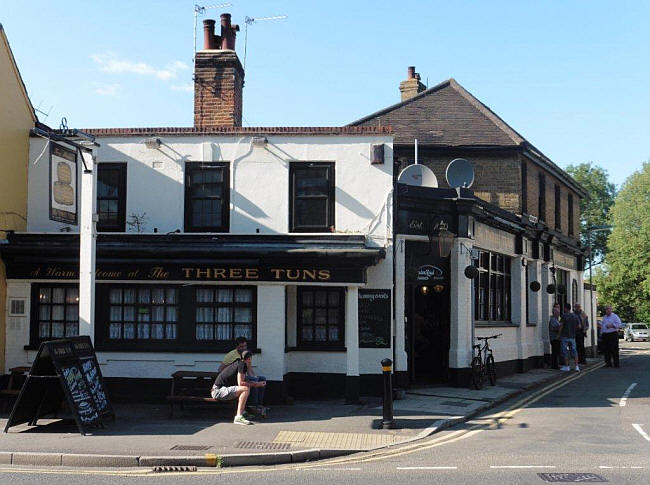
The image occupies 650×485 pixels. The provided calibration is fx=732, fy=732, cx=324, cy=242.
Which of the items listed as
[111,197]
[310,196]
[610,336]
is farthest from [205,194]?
[610,336]

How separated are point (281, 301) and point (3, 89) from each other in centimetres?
721

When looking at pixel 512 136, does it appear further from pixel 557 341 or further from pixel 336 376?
pixel 336 376

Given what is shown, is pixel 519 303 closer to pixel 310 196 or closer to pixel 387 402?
pixel 310 196

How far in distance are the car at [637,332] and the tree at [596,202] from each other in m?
11.9

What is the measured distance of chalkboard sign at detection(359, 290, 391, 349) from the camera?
15.7 metres

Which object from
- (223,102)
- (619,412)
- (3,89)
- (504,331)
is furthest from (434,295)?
(3,89)

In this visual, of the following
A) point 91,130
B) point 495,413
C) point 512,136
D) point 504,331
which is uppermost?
point 512,136

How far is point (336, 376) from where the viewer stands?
1567 centimetres

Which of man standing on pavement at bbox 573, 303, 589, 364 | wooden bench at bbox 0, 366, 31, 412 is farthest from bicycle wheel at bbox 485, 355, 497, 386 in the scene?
wooden bench at bbox 0, 366, 31, 412

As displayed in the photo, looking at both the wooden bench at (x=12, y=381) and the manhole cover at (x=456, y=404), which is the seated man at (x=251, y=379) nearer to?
the manhole cover at (x=456, y=404)

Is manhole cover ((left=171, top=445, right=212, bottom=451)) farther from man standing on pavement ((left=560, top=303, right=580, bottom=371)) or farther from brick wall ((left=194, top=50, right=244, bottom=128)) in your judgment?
man standing on pavement ((left=560, top=303, right=580, bottom=371))

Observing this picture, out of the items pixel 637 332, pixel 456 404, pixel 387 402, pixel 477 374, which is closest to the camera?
pixel 387 402

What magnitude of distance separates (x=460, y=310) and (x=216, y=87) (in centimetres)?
786

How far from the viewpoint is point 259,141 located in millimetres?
15742
